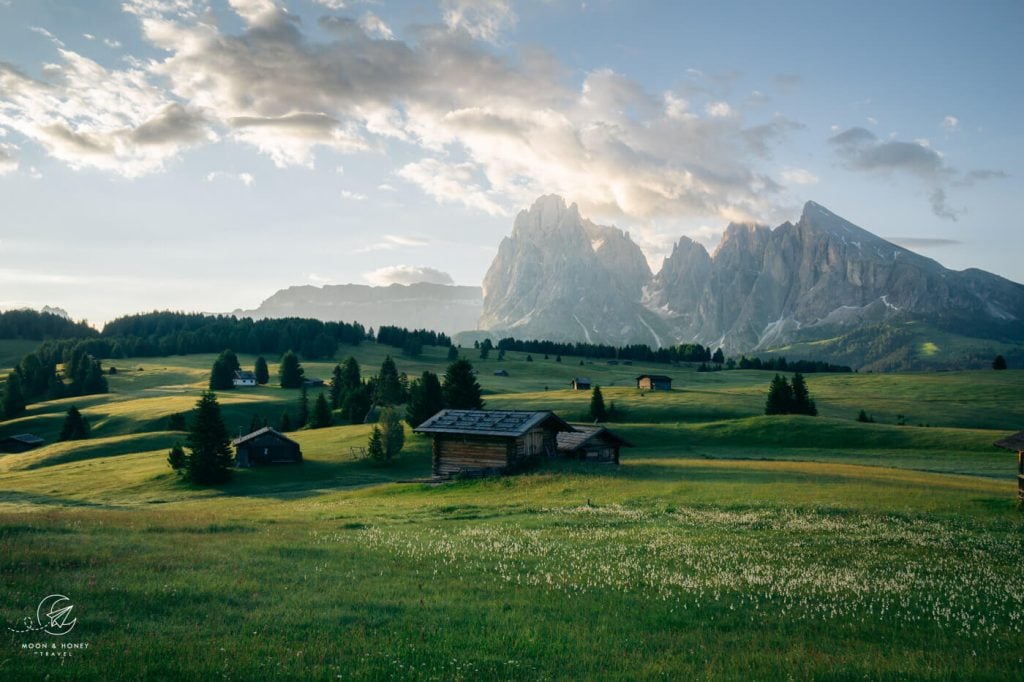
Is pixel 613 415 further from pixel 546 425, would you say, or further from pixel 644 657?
pixel 644 657

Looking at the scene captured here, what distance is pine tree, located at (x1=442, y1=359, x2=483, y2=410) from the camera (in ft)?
253

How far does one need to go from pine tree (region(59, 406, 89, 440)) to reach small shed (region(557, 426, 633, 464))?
77758 mm

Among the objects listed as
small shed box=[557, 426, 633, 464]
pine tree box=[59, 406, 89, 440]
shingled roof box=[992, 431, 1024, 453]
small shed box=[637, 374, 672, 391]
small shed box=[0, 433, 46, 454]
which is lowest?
small shed box=[0, 433, 46, 454]

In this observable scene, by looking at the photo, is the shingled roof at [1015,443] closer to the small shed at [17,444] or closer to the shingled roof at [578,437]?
the shingled roof at [578,437]

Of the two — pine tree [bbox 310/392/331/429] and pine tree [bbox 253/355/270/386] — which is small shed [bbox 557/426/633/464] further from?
pine tree [bbox 253/355/270/386]

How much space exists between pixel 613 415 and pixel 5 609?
8343 centimetres

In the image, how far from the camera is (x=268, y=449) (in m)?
69.4

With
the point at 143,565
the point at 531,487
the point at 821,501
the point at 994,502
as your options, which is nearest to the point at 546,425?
the point at 531,487

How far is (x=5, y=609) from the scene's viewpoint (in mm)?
11508

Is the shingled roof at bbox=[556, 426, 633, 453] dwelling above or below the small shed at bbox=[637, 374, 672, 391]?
below

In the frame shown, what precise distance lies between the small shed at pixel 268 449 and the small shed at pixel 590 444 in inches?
1209

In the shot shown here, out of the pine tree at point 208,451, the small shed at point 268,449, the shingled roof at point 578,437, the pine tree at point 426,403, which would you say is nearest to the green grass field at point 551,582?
the shingled roof at point 578,437

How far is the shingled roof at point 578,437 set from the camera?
55594 mm

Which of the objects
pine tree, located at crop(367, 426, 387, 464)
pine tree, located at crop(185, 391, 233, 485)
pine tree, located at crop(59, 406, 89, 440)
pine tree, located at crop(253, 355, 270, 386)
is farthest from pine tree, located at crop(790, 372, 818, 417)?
pine tree, located at crop(253, 355, 270, 386)
